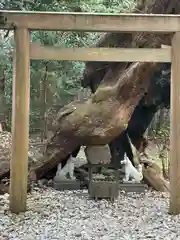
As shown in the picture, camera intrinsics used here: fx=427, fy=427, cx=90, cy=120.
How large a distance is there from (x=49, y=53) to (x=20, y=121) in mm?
741

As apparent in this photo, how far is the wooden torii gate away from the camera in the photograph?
4.24 metres

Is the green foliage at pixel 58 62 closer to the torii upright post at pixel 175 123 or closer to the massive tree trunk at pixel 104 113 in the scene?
the massive tree trunk at pixel 104 113

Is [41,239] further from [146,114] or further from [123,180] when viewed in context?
[146,114]

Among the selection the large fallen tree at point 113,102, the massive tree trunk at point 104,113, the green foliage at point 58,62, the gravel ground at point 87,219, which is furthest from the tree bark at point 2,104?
the gravel ground at point 87,219

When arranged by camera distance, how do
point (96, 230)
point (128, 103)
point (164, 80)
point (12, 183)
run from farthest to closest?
point (164, 80), point (128, 103), point (12, 183), point (96, 230)

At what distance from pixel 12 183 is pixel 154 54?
1.95m

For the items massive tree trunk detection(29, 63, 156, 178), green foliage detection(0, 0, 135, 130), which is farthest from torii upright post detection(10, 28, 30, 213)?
massive tree trunk detection(29, 63, 156, 178)

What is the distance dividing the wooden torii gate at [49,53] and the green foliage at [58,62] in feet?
3.66

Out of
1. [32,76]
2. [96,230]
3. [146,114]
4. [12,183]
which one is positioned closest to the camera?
[96,230]

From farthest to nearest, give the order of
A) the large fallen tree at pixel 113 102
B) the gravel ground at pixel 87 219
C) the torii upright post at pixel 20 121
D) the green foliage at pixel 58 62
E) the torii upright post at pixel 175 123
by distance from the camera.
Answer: the green foliage at pixel 58 62 → the large fallen tree at pixel 113 102 → the torii upright post at pixel 175 123 → the torii upright post at pixel 20 121 → the gravel ground at pixel 87 219

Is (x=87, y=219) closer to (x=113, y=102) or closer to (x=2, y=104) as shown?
(x=113, y=102)

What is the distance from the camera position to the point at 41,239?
11.2ft

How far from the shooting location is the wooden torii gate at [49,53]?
424 cm

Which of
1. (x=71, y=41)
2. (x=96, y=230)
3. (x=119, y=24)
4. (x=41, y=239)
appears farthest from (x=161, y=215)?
(x=71, y=41)
